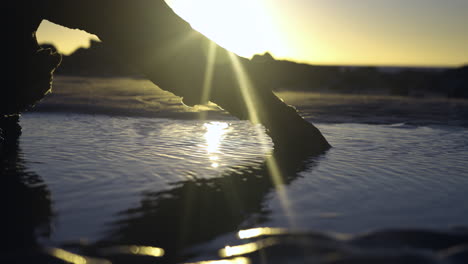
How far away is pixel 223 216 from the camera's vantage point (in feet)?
15.7

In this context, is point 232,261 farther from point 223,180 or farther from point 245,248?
point 223,180

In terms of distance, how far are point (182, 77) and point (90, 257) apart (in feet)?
18.8

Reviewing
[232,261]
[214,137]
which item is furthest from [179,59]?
[232,261]

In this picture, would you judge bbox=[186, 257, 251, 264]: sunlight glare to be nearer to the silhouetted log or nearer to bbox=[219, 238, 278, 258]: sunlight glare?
bbox=[219, 238, 278, 258]: sunlight glare

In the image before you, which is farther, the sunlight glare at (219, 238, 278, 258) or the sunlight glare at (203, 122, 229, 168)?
the sunlight glare at (203, 122, 229, 168)

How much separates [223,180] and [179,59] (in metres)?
3.36

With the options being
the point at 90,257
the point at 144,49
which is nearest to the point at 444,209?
the point at 90,257

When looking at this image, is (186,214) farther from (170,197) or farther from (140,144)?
(140,144)

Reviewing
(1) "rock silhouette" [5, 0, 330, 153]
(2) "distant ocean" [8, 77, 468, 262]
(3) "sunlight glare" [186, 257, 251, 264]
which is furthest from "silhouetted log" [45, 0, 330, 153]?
(3) "sunlight glare" [186, 257, 251, 264]

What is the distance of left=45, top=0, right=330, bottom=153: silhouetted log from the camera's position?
832cm

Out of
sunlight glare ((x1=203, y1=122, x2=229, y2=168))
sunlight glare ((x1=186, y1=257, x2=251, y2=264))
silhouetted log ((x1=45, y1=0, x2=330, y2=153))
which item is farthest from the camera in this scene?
silhouetted log ((x1=45, y1=0, x2=330, y2=153))

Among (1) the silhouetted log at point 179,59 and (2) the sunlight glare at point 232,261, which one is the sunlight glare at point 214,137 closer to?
(1) the silhouetted log at point 179,59

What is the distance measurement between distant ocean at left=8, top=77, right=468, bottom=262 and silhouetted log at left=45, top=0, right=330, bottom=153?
0.77 m

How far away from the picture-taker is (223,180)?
641 centimetres
